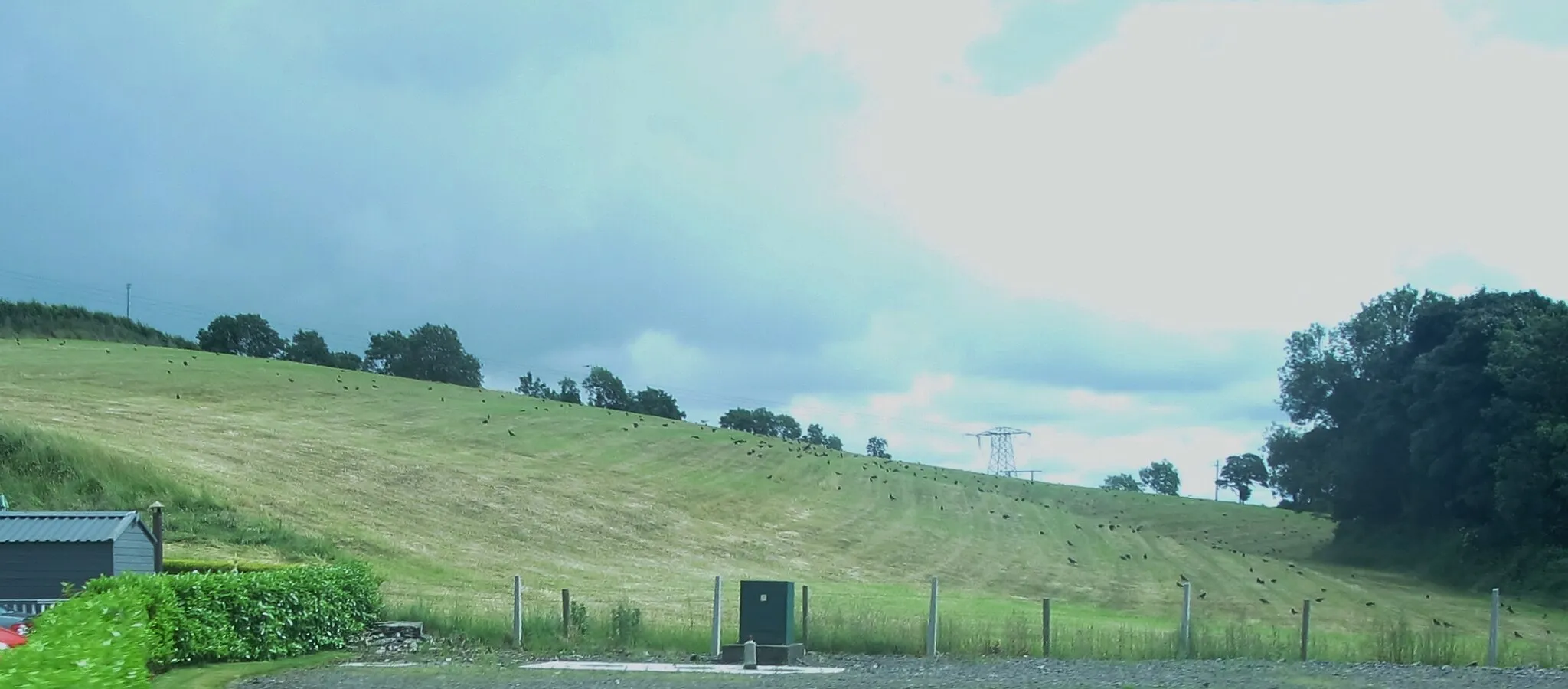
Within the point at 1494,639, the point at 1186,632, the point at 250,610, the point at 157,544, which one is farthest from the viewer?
the point at 157,544

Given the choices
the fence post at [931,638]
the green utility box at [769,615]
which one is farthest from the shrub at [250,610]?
the fence post at [931,638]

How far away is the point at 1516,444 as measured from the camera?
5166 centimetres

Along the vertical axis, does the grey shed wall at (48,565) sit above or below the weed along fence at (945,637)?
above

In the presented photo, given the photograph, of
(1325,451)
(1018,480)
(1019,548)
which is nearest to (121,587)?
(1019,548)

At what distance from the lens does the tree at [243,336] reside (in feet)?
386

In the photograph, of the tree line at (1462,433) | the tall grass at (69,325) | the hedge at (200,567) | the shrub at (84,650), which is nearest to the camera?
the shrub at (84,650)

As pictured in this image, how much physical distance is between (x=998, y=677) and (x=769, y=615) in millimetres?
4624

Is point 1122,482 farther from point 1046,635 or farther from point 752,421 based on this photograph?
point 1046,635

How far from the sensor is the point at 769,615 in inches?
821

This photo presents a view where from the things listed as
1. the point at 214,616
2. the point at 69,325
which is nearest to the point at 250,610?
the point at 214,616

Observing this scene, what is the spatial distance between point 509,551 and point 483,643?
2079 cm

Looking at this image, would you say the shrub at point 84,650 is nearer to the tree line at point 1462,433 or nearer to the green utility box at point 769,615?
the green utility box at point 769,615

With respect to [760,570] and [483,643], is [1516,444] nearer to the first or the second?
[760,570]

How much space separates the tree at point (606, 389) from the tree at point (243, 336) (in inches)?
1211
